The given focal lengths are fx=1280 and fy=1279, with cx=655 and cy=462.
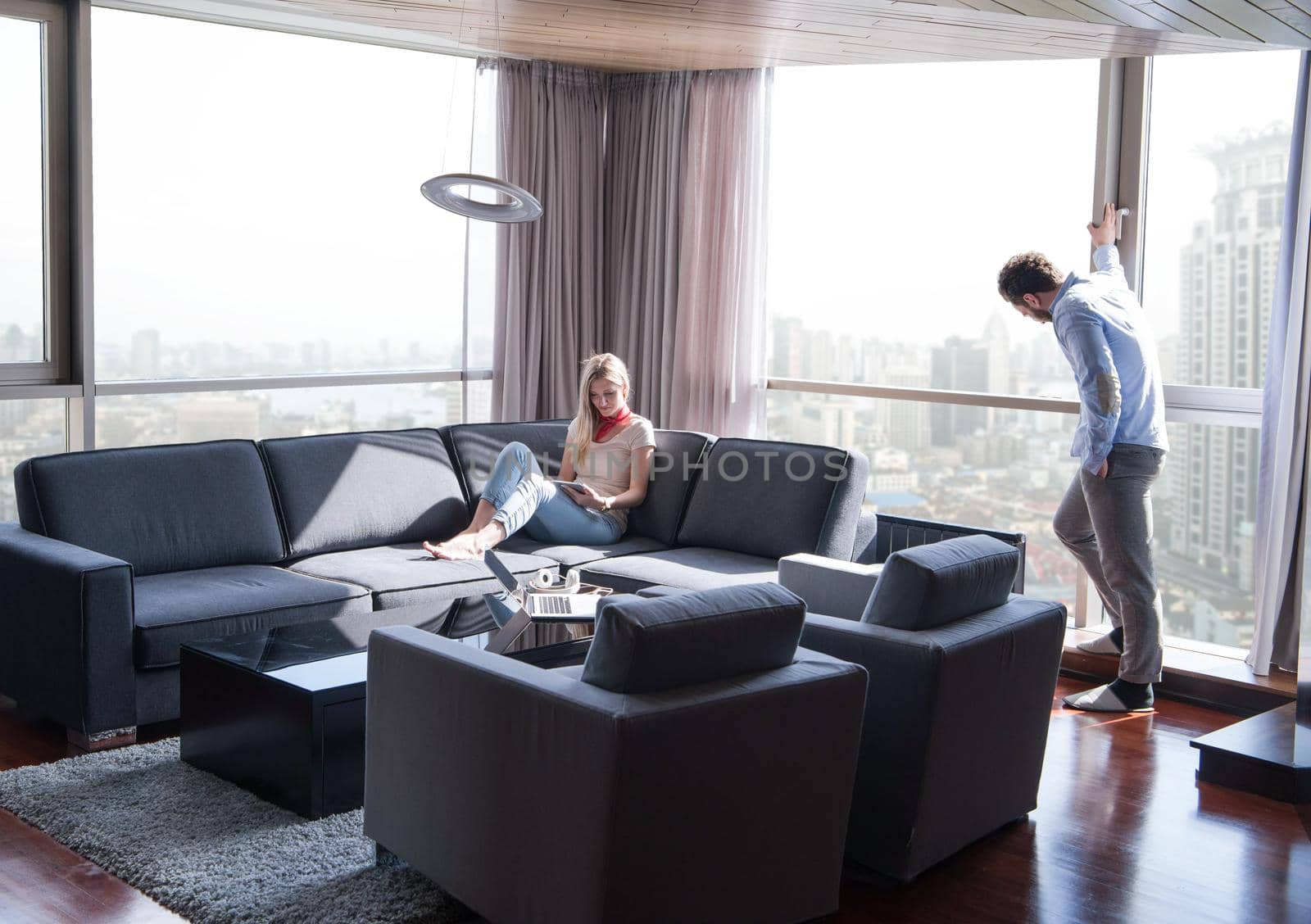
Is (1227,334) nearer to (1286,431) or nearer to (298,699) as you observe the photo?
(1286,431)

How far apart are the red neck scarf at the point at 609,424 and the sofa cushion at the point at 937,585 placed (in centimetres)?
233

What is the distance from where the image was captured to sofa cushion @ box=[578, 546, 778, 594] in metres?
4.50

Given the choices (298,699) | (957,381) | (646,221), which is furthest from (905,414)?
(298,699)

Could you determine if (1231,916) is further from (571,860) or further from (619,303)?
(619,303)

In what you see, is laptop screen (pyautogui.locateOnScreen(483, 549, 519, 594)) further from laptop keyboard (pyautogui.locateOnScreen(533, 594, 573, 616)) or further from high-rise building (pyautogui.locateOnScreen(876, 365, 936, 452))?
high-rise building (pyautogui.locateOnScreen(876, 365, 936, 452))

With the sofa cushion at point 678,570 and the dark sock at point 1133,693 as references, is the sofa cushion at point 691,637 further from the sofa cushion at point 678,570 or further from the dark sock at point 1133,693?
the dark sock at point 1133,693

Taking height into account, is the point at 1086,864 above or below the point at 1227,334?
below

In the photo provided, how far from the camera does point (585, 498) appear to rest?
5117mm

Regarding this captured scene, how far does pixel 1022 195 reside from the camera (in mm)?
5336

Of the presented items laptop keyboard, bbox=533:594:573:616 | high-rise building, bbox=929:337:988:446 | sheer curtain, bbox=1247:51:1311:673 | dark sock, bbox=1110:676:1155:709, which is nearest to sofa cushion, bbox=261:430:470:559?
laptop keyboard, bbox=533:594:573:616

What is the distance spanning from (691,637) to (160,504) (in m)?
2.60

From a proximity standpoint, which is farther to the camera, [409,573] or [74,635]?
[409,573]

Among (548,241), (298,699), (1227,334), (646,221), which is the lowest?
(298,699)

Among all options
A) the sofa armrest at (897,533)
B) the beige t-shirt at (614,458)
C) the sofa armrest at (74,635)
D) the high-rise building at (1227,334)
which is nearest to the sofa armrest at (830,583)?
the sofa armrest at (897,533)
